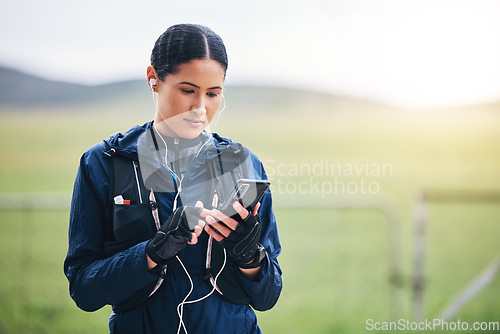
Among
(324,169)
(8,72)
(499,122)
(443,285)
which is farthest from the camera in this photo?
(499,122)

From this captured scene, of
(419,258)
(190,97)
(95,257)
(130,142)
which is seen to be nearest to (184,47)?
(190,97)

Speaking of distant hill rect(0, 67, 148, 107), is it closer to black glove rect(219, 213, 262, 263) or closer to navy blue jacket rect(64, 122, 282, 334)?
navy blue jacket rect(64, 122, 282, 334)

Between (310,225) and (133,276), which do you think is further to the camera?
(310,225)

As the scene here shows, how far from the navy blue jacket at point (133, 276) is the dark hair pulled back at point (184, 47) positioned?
0.55ft

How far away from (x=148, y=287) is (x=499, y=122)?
512cm

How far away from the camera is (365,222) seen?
111 inches

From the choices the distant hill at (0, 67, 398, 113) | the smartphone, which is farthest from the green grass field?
the smartphone

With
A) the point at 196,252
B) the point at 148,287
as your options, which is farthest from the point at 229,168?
the point at 148,287

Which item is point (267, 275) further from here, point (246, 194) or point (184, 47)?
point (184, 47)

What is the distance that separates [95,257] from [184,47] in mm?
466

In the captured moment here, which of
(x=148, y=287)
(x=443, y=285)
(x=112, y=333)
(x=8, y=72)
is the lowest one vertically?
(x=443, y=285)

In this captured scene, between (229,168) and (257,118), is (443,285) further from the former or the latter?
(229,168)

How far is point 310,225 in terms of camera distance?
2977 millimetres

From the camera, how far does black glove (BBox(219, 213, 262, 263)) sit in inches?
34.0
